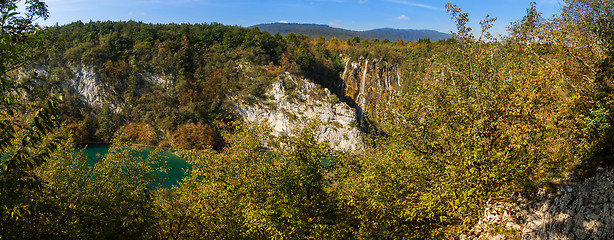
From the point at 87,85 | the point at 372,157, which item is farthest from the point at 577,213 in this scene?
the point at 87,85

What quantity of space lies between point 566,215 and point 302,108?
68.4 m

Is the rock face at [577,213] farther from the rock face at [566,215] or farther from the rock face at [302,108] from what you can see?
the rock face at [302,108]

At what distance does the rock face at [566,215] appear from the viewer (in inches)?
272

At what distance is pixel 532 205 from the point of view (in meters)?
8.70

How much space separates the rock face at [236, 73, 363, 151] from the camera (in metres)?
69.3

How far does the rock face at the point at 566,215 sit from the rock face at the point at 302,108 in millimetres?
58463

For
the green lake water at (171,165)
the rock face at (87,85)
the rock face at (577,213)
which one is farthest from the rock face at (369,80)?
the rock face at (577,213)

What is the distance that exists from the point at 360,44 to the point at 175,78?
66.7 metres

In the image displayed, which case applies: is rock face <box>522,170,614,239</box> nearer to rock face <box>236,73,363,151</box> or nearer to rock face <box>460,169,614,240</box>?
rock face <box>460,169,614,240</box>

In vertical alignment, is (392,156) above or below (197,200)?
above

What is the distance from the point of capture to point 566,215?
24.8 feet

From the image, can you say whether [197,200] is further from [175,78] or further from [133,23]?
[133,23]

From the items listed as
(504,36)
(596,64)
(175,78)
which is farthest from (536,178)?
(175,78)

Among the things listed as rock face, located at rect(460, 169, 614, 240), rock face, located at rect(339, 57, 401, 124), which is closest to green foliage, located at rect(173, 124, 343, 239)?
rock face, located at rect(460, 169, 614, 240)
